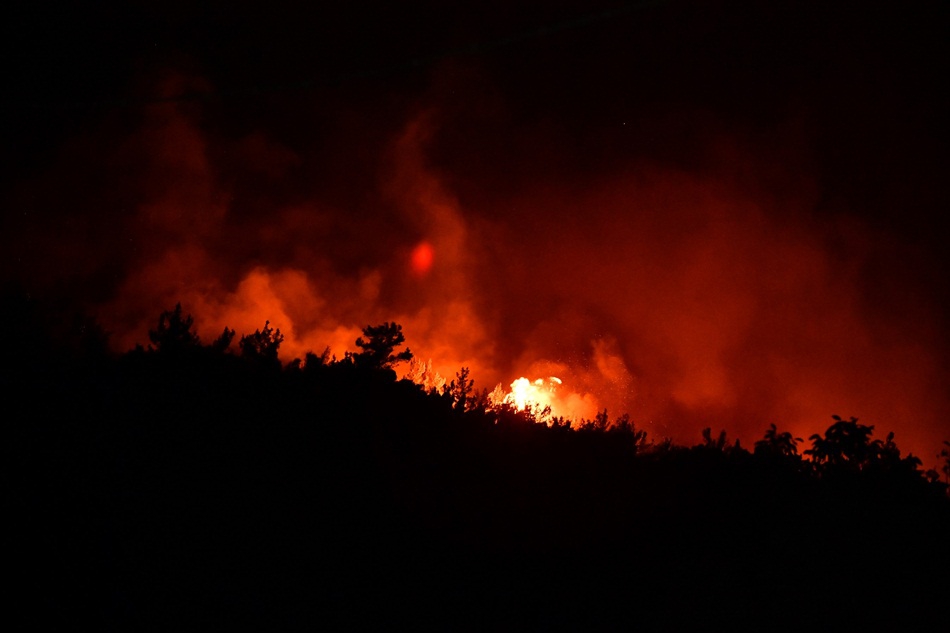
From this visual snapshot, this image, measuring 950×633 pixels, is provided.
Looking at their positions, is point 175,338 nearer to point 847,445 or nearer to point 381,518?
point 381,518

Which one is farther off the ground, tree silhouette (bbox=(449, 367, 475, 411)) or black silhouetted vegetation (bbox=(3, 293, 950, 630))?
tree silhouette (bbox=(449, 367, 475, 411))

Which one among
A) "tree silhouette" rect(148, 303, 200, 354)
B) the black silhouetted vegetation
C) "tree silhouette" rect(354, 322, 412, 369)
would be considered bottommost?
the black silhouetted vegetation

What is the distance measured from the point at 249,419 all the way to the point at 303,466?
4.85ft

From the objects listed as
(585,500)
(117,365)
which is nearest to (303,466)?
(585,500)

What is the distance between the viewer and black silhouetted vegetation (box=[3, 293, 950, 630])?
19.3ft

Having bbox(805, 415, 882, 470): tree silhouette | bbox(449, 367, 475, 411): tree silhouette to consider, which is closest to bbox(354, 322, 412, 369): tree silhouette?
bbox(449, 367, 475, 411): tree silhouette

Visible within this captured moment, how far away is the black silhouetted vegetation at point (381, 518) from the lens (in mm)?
5895

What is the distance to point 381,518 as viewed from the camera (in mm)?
7559

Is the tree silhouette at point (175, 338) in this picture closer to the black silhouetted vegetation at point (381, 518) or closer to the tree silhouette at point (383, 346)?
the black silhouetted vegetation at point (381, 518)

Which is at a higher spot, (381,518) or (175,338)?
(175,338)

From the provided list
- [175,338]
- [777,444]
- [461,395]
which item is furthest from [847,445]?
[175,338]

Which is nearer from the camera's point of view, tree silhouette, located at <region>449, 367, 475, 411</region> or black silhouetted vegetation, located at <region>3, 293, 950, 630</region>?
black silhouetted vegetation, located at <region>3, 293, 950, 630</region>

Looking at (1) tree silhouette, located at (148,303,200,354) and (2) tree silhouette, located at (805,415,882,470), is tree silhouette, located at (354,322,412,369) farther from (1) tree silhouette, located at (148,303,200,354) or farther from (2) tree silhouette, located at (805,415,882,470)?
(2) tree silhouette, located at (805,415,882,470)

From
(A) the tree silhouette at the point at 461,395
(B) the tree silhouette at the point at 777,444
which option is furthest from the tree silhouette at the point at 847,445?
(A) the tree silhouette at the point at 461,395
